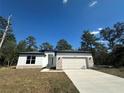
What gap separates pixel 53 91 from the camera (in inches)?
186

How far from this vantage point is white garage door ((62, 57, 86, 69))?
57.0 feet

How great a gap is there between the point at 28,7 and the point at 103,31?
30.2 metres

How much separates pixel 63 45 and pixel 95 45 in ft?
50.8

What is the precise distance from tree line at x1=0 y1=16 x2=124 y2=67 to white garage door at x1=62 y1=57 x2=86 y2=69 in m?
8.72

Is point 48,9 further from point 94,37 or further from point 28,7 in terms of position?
point 94,37

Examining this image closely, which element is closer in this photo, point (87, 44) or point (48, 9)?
point (48, 9)

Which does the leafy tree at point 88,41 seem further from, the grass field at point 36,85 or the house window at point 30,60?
the grass field at point 36,85

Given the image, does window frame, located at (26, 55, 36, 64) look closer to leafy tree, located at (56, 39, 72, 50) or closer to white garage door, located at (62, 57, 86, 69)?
white garage door, located at (62, 57, 86, 69)

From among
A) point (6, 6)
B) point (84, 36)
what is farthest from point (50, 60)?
point (84, 36)

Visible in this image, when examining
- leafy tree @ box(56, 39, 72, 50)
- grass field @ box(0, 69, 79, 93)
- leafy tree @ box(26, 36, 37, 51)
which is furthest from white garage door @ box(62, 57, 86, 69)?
leafy tree @ box(26, 36, 37, 51)

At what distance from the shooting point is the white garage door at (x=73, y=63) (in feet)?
57.0

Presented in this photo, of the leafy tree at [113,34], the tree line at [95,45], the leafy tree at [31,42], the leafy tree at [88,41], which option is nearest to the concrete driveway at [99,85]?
the tree line at [95,45]

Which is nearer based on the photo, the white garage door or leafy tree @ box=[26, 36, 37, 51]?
the white garage door

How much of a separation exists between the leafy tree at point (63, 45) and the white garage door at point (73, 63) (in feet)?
102
